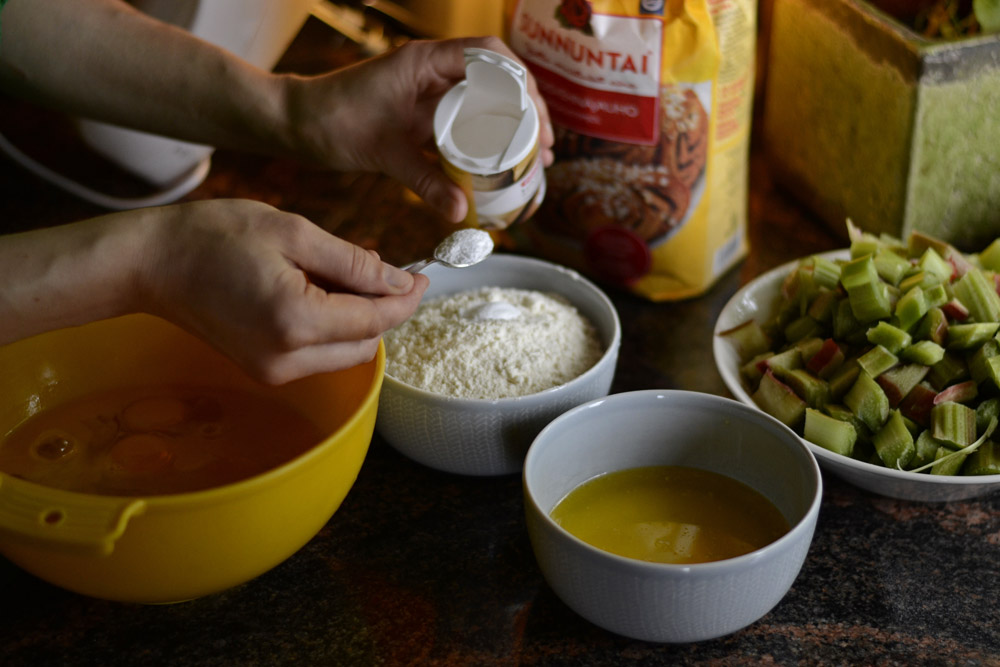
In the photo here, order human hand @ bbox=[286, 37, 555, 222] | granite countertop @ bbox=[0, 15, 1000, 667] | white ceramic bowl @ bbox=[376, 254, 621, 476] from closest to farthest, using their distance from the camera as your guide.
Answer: granite countertop @ bbox=[0, 15, 1000, 667] < white ceramic bowl @ bbox=[376, 254, 621, 476] < human hand @ bbox=[286, 37, 555, 222]

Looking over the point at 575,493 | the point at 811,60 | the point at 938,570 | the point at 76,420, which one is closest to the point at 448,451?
the point at 575,493

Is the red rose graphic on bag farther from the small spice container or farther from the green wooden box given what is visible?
the green wooden box

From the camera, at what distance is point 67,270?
65 centimetres

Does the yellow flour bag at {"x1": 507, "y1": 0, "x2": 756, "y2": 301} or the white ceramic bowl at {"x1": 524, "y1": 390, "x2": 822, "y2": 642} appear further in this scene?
the yellow flour bag at {"x1": 507, "y1": 0, "x2": 756, "y2": 301}

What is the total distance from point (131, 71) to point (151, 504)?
550mm

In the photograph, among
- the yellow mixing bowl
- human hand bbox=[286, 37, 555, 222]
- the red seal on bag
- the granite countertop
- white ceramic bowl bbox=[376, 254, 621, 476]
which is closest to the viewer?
the yellow mixing bowl

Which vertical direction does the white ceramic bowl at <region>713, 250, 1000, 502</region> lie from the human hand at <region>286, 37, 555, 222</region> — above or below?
below

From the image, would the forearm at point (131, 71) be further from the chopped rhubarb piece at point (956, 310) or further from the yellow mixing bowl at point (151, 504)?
the chopped rhubarb piece at point (956, 310)

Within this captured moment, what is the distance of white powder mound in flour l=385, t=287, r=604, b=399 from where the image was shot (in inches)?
33.2

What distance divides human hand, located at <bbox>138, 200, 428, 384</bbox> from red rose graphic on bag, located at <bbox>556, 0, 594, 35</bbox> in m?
0.44

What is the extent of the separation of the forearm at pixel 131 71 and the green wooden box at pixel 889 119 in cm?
65

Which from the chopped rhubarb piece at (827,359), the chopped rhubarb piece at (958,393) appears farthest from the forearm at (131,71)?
the chopped rhubarb piece at (958,393)

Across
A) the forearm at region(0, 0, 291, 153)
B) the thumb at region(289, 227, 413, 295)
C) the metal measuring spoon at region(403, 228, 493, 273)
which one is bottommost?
the metal measuring spoon at region(403, 228, 493, 273)

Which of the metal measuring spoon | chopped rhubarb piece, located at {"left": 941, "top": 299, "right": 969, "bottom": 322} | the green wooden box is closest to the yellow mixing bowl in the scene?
the metal measuring spoon
